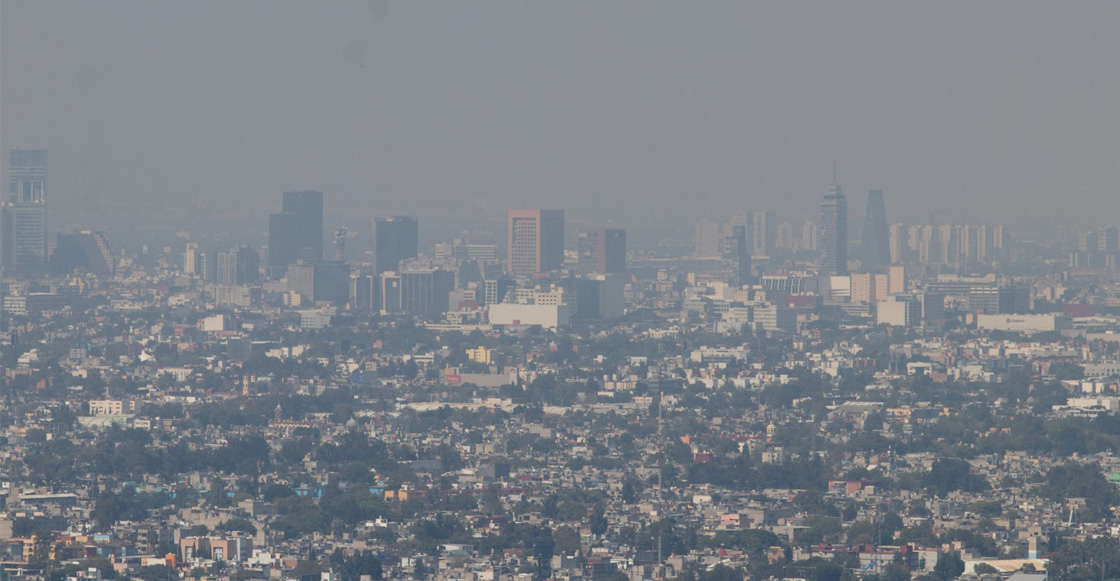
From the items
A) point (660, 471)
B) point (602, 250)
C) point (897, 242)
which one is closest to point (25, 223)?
point (602, 250)

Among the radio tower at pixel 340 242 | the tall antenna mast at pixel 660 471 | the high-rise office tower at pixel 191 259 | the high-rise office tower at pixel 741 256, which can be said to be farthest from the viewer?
the high-rise office tower at pixel 191 259

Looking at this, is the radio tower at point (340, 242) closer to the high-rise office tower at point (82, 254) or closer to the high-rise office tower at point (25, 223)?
the high-rise office tower at point (82, 254)

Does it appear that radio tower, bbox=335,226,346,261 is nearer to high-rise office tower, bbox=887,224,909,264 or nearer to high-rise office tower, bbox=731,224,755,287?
high-rise office tower, bbox=731,224,755,287

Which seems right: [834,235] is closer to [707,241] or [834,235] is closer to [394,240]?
[707,241]

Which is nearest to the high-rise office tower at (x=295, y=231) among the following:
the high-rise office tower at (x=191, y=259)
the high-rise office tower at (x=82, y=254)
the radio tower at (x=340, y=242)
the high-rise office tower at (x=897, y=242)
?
the radio tower at (x=340, y=242)

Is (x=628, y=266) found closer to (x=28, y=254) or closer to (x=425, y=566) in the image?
(x=28, y=254)

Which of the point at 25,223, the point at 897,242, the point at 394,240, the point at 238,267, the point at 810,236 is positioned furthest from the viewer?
the point at 810,236

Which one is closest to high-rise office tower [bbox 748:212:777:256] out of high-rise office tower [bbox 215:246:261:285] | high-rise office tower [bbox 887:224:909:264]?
high-rise office tower [bbox 887:224:909:264]
